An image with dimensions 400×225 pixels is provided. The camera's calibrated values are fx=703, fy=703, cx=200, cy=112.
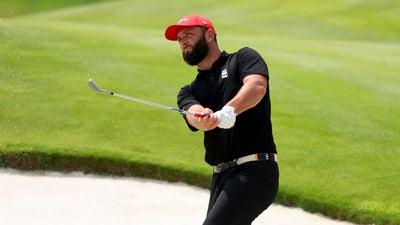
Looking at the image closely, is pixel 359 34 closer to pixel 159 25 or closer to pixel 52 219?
pixel 159 25

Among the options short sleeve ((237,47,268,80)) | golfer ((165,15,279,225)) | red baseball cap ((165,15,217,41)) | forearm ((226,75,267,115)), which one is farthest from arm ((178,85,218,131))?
red baseball cap ((165,15,217,41))

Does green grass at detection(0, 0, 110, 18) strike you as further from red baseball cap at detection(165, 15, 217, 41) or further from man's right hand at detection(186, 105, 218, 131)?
man's right hand at detection(186, 105, 218, 131)

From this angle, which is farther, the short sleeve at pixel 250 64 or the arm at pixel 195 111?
the short sleeve at pixel 250 64

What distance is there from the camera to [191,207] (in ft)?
36.2

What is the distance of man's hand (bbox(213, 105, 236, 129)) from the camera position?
6000 millimetres

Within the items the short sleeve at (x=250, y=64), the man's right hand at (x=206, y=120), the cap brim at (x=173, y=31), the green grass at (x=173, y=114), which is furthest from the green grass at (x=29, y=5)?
the man's right hand at (x=206, y=120)

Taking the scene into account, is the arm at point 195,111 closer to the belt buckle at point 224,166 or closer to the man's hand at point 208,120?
the man's hand at point 208,120

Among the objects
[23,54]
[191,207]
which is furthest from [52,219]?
[23,54]

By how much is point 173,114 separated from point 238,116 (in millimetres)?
8593

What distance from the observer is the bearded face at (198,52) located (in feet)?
22.4

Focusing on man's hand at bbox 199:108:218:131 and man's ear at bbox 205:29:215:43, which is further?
man's ear at bbox 205:29:215:43

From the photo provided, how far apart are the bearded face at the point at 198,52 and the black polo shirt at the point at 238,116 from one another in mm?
167

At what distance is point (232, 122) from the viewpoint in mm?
6051

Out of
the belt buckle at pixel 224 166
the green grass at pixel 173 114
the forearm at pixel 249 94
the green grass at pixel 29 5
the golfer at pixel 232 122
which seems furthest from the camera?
the green grass at pixel 29 5
